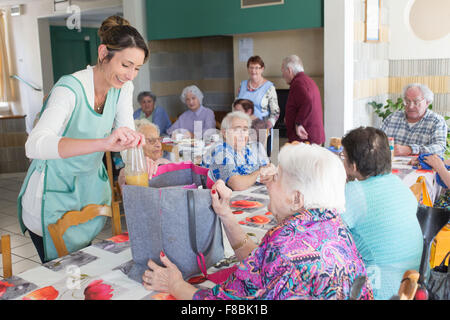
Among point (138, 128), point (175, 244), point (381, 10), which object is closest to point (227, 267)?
point (175, 244)

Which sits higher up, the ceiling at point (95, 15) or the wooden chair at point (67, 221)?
the ceiling at point (95, 15)

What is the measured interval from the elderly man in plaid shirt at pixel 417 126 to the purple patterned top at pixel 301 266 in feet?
8.10

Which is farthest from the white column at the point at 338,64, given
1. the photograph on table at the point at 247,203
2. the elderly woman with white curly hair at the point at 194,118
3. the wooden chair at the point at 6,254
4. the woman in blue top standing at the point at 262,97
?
the wooden chair at the point at 6,254

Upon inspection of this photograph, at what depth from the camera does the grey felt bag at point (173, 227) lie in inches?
48.6

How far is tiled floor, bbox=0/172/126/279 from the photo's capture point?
3402 mm

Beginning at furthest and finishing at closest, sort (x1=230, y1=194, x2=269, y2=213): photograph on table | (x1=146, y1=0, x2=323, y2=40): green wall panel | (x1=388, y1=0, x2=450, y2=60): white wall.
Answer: (x1=388, y1=0, x2=450, y2=60): white wall < (x1=146, y1=0, x2=323, y2=40): green wall panel < (x1=230, y1=194, x2=269, y2=213): photograph on table

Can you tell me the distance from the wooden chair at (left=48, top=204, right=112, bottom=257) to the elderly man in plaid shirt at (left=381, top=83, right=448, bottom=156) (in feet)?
8.07

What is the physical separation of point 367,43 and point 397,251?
3.84 m

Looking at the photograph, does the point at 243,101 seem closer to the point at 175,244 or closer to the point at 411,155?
the point at 411,155

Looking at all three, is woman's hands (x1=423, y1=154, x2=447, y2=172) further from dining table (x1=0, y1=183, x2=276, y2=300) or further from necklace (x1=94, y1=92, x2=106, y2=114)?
necklace (x1=94, y1=92, x2=106, y2=114)

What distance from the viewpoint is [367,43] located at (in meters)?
4.78

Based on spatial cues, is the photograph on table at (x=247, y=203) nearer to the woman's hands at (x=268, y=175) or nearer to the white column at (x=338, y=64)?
the woman's hands at (x=268, y=175)

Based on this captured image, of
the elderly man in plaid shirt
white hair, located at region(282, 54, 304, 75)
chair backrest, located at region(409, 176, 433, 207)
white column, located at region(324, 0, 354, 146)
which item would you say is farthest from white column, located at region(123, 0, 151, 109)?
chair backrest, located at region(409, 176, 433, 207)

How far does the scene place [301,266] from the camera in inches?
40.4
